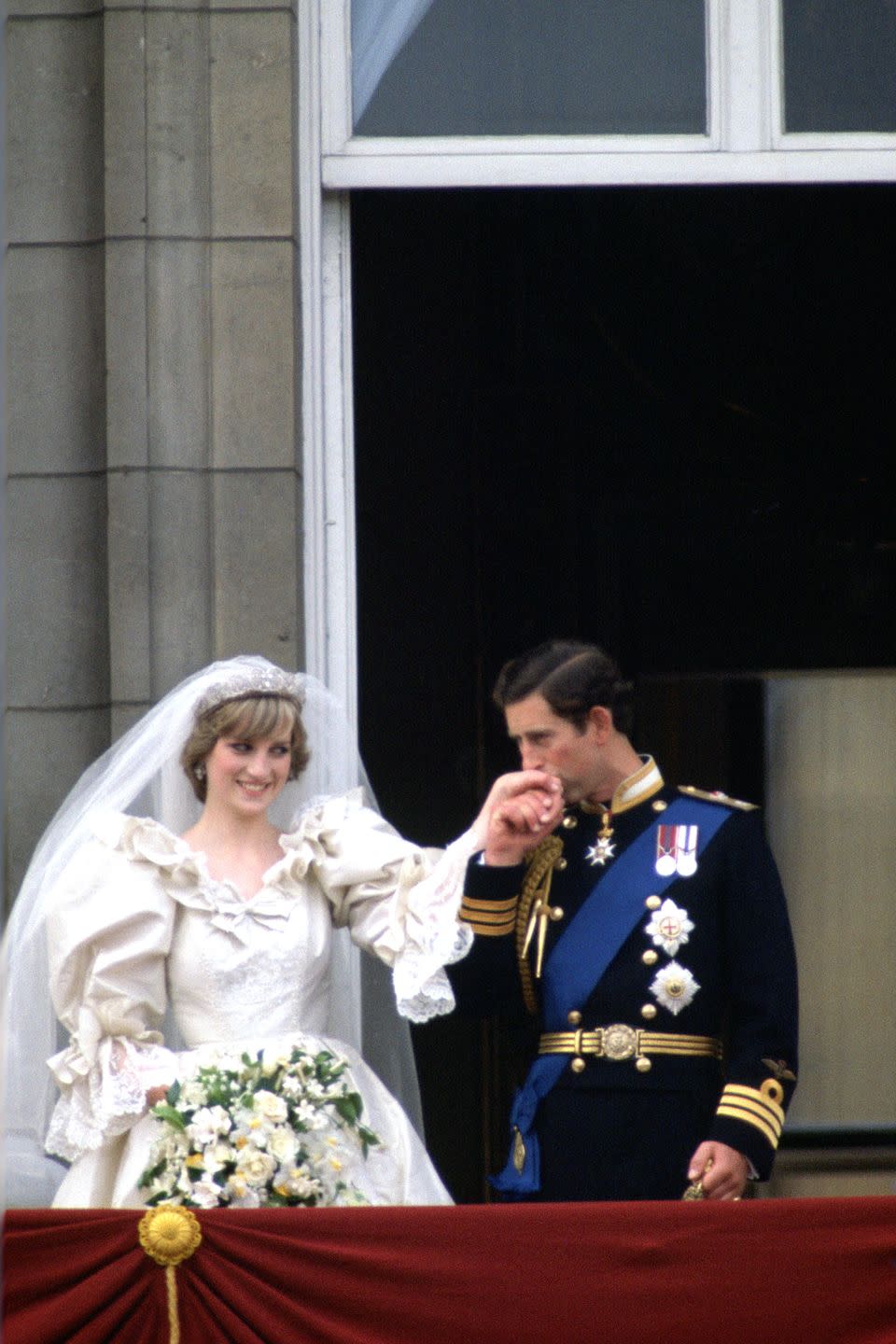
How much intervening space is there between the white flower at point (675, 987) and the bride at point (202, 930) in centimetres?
35

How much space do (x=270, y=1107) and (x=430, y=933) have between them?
440mm

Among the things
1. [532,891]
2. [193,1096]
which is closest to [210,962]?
[193,1096]

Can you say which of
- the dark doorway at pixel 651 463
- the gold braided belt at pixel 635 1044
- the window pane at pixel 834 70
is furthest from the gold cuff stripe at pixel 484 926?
the dark doorway at pixel 651 463

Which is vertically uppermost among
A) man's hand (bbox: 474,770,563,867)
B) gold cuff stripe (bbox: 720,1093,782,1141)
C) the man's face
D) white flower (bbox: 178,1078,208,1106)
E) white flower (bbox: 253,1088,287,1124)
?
the man's face

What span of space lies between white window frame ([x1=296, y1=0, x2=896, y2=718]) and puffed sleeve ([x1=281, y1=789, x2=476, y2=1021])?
846mm

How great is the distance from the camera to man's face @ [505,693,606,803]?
385 cm

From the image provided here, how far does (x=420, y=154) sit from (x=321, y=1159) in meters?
2.25

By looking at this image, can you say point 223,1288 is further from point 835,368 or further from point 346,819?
point 835,368

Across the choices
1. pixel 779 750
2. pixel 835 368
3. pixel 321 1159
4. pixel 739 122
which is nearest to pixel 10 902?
pixel 321 1159

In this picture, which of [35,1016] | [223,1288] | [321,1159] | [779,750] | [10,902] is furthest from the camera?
[779,750]

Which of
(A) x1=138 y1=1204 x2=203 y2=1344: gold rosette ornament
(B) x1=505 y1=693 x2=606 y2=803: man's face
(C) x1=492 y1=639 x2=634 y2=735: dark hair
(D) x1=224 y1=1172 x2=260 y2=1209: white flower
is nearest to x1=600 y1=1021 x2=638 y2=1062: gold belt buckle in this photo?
(B) x1=505 y1=693 x2=606 y2=803: man's face

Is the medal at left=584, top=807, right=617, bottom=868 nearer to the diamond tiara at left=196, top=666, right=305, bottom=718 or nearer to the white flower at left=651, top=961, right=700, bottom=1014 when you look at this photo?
the white flower at left=651, top=961, right=700, bottom=1014

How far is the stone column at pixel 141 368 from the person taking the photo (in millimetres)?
4613

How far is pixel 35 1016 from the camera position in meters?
3.88
